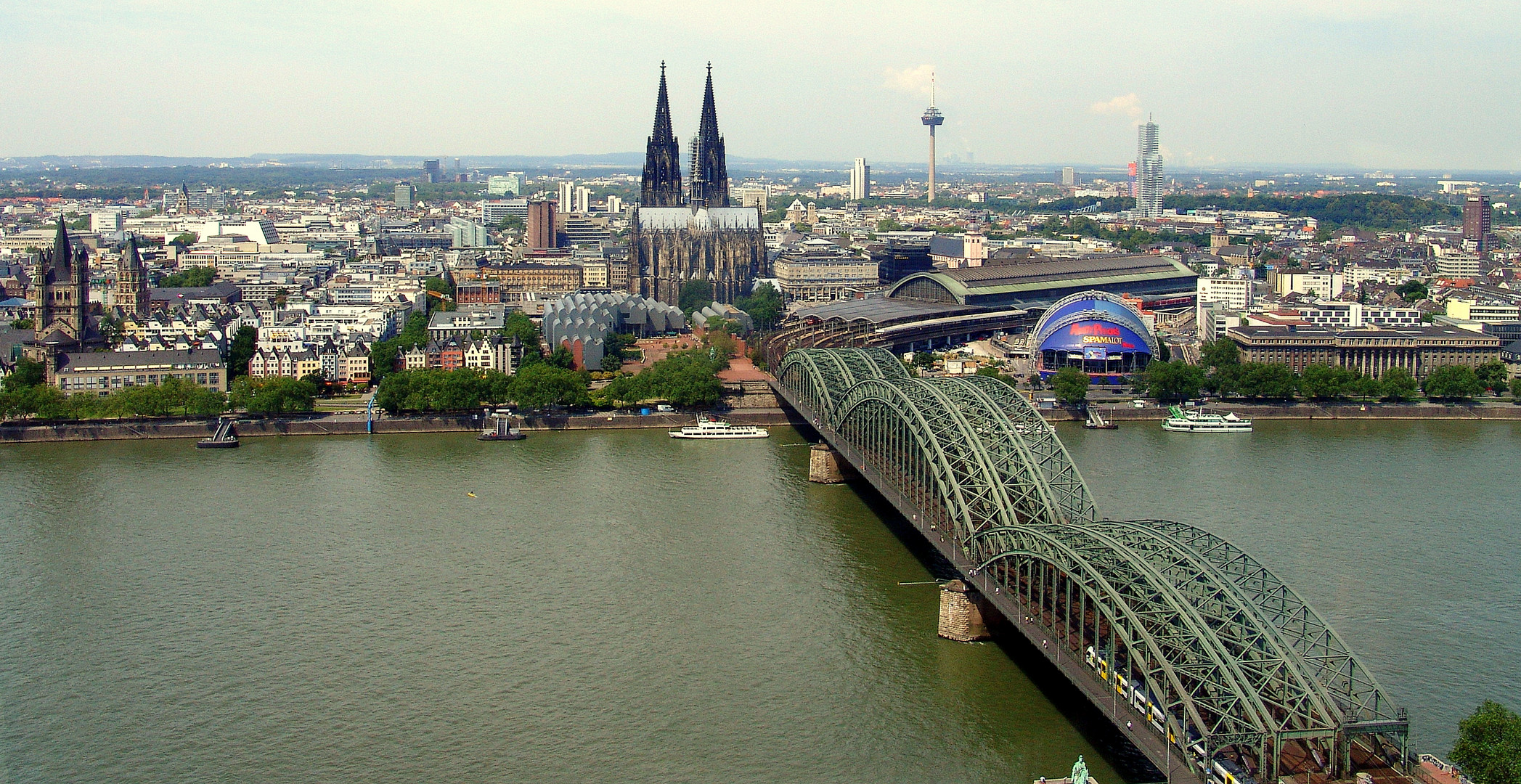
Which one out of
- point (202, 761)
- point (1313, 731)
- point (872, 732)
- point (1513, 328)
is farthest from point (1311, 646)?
point (1513, 328)

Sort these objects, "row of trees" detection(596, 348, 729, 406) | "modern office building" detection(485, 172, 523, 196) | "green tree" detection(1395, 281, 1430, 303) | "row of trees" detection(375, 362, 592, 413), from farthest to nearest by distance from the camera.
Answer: "modern office building" detection(485, 172, 523, 196), "green tree" detection(1395, 281, 1430, 303), "row of trees" detection(596, 348, 729, 406), "row of trees" detection(375, 362, 592, 413)

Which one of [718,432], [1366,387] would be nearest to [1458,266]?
[1366,387]

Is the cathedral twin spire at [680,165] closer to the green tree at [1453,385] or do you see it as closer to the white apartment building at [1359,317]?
the white apartment building at [1359,317]

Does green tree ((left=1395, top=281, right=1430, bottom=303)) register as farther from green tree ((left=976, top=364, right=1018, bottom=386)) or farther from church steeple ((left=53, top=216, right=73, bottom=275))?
church steeple ((left=53, top=216, right=73, bottom=275))

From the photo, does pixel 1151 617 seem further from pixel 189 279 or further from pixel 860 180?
pixel 860 180

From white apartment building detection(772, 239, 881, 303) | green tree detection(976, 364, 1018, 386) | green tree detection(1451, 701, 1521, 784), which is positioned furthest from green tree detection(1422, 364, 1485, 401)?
white apartment building detection(772, 239, 881, 303)

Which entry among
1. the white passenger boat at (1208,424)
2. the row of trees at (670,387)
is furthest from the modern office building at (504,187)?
the white passenger boat at (1208,424)
